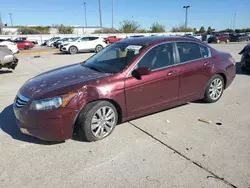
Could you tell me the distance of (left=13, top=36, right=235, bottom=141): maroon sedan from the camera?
3.29m

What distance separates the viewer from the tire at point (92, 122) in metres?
3.40

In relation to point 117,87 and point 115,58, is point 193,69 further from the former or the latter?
point 117,87

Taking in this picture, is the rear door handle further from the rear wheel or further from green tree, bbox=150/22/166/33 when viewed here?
green tree, bbox=150/22/166/33

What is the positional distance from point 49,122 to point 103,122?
83 centimetres

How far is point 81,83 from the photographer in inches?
138

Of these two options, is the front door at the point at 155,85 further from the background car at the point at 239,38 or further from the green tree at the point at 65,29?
the green tree at the point at 65,29

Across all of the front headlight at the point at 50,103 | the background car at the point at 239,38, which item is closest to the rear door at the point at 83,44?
the front headlight at the point at 50,103

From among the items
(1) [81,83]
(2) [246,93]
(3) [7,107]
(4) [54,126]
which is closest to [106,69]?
(1) [81,83]

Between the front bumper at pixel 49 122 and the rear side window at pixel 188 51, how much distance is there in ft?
8.12

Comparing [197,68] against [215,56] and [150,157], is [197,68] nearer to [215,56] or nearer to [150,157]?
[215,56]

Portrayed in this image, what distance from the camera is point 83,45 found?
21.2m

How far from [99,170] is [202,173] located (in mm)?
1272

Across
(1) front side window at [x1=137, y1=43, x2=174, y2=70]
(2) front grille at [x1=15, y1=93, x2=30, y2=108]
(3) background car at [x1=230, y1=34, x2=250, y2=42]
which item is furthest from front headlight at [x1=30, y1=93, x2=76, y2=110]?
(3) background car at [x1=230, y1=34, x2=250, y2=42]

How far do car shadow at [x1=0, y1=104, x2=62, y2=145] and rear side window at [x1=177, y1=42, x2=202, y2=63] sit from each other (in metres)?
2.95
